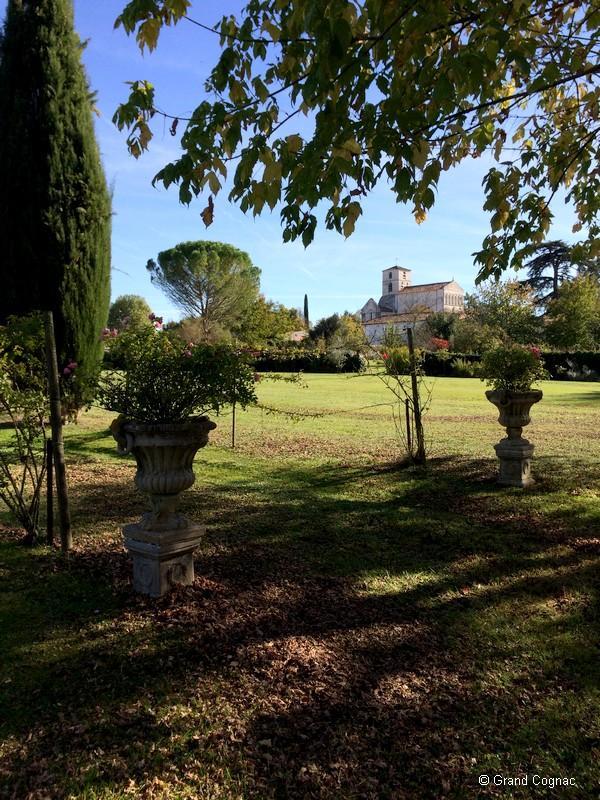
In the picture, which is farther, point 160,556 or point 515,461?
point 515,461

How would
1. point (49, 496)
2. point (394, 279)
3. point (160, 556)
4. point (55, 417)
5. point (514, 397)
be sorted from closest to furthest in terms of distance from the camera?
1. point (160, 556)
2. point (55, 417)
3. point (49, 496)
4. point (514, 397)
5. point (394, 279)

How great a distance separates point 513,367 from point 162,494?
194 inches

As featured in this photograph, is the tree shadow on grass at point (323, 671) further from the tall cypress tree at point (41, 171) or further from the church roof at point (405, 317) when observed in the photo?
the tall cypress tree at point (41, 171)

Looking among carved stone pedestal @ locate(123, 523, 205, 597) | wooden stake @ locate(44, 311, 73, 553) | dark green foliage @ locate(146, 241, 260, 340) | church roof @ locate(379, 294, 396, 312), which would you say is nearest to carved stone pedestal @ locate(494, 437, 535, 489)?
carved stone pedestal @ locate(123, 523, 205, 597)

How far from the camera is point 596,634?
3.20 metres

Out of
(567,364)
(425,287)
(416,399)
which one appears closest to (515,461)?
(416,399)

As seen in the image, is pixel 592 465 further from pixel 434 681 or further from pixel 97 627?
pixel 97 627

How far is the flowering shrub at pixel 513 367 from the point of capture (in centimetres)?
664

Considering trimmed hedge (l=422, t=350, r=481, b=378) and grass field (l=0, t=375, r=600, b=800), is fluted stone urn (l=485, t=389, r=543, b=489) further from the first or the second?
trimmed hedge (l=422, t=350, r=481, b=378)

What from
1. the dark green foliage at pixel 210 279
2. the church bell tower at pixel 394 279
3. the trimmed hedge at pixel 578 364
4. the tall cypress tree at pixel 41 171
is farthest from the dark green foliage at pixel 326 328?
the church bell tower at pixel 394 279

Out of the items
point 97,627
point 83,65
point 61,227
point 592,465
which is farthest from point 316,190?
point 83,65

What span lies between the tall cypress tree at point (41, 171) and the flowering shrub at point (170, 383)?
257 inches

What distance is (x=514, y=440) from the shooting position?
666cm

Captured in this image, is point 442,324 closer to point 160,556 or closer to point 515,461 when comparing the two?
point 515,461
